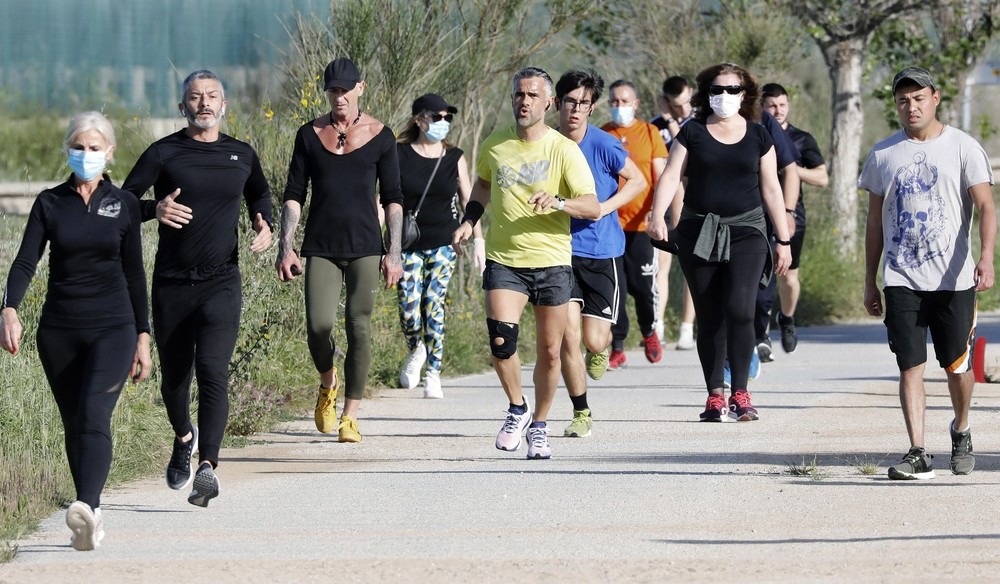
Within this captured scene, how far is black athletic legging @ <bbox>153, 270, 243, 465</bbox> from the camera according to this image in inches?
314

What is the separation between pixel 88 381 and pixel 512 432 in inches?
107

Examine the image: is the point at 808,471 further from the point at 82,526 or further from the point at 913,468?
the point at 82,526

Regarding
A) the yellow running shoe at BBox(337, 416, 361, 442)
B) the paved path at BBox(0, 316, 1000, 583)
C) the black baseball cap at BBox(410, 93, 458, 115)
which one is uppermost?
the black baseball cap at BBox(410, 93, 458, 115)

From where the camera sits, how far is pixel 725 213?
10.2 metres

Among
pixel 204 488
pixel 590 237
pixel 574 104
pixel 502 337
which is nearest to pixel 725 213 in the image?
pixel 590 237

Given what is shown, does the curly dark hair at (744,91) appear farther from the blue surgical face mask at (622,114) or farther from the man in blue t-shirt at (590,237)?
the blue surgical face mask at (622,114)

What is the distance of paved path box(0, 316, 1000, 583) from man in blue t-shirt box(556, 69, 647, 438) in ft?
1.34

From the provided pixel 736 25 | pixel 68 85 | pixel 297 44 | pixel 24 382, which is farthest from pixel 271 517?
pixel 68 85

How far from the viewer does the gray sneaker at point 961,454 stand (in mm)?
8281

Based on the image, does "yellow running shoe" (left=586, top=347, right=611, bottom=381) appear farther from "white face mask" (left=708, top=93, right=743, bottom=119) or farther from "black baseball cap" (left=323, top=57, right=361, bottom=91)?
"black baseball cap" (left=323, top=57, right=361, bottom=91)

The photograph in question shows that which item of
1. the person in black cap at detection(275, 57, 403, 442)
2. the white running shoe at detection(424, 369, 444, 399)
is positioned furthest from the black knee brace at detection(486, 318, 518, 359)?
the white running shoe at detection(424, 369, 444, 399)

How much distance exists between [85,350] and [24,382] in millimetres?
2120

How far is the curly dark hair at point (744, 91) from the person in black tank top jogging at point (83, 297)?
4.01 metres

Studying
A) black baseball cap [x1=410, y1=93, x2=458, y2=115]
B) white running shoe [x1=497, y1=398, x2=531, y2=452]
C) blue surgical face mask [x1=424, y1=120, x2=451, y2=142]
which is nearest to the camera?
white running shoe [x1=497, y1=398, x2=531, y2=452]
